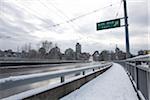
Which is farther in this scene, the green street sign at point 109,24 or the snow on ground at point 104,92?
the green street sign at point 109,24

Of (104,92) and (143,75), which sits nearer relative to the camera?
(143,75)

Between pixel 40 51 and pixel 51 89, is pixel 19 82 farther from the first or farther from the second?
pixel 40 51

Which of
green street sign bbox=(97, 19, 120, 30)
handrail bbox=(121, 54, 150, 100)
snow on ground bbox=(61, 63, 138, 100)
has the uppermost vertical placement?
green street sign bbox=(97, 19, 120, 30)

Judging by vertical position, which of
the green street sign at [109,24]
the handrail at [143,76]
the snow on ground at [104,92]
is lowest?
the snow on ground at [104,92]

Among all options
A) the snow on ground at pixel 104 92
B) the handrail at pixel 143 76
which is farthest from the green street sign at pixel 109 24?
the handrail at pixel 143 76

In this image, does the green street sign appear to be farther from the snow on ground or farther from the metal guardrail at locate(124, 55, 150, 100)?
the metal guardrail at locate(124, 55, 150, 100)

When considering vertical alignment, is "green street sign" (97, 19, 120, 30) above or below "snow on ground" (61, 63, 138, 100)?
above

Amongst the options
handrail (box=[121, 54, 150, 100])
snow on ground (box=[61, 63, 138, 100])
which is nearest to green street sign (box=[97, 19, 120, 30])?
snow on ground (box=[61, 63, 138, 100])

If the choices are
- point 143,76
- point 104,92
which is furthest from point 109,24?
point 143,76

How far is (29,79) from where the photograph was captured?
4.56 m

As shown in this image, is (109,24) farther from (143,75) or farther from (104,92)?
(143,75)

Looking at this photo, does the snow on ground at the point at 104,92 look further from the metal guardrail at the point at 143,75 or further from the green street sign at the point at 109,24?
the green street sign at the point at 109,24

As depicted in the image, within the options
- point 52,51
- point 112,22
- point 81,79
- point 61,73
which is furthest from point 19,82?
point 52,51

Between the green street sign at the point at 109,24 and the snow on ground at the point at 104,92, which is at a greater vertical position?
the green street sign at the point at 109,24
